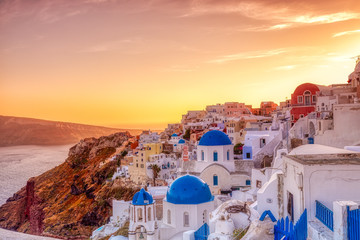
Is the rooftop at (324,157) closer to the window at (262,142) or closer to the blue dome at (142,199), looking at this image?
the blue dome at (142,199)

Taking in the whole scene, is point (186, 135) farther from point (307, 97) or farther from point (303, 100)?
point (307, 97)

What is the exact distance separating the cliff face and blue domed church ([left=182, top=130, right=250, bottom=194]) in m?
15.1

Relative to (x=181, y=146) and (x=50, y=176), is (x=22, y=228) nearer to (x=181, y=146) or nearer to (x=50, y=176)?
(x=50, y=176)

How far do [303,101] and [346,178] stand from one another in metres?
23.4

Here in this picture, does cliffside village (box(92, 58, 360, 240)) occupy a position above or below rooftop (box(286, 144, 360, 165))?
below

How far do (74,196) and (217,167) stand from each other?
3251cm

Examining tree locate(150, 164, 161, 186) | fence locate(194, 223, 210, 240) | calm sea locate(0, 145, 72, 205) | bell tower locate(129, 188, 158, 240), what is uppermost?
fence locate(194, 223, 210, 240)

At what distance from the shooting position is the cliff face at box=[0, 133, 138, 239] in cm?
3750

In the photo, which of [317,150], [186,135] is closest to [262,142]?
[317,150]

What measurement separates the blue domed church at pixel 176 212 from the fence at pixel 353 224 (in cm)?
984

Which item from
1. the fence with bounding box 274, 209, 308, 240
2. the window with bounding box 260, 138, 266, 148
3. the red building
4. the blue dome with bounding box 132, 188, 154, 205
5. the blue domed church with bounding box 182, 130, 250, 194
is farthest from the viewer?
the red building

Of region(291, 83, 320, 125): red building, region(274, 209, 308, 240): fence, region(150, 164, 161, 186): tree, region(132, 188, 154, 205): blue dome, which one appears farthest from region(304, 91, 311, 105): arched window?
region(274, 209, 308, 240): fence

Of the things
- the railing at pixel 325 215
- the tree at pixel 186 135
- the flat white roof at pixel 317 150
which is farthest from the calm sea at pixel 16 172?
Result: the railing at pixel 325 215

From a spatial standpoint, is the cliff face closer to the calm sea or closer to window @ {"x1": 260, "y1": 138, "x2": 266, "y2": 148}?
the calm sea
